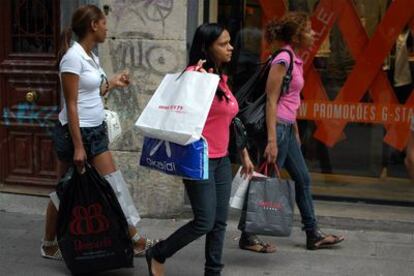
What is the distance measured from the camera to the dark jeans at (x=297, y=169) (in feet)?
16.6

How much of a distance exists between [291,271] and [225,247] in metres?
0.68

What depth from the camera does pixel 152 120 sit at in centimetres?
407

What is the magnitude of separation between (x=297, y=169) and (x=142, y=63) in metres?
1.70

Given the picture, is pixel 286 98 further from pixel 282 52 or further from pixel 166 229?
pixel 166 229

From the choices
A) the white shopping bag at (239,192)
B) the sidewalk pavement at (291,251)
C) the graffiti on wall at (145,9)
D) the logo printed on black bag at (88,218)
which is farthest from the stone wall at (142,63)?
the logo printed on black bag at (88,218)

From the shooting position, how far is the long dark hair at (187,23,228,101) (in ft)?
13.5

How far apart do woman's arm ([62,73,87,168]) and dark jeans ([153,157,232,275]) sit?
77 cm

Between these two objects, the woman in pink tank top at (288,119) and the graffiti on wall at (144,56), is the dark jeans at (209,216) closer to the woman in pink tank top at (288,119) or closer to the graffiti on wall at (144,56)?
→ the woman in pink tank top at (288,119)

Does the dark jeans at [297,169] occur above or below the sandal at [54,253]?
above

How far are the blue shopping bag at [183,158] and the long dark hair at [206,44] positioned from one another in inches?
14.6

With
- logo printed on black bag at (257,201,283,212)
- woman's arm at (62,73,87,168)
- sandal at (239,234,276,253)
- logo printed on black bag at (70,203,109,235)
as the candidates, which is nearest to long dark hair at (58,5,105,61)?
woman's arm at (62,73,87,168)

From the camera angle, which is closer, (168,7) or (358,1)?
(168,7)

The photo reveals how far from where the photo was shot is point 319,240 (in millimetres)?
5246

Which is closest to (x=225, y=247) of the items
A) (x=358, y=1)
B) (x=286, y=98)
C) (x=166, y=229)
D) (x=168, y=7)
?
(x=166, y=229)
